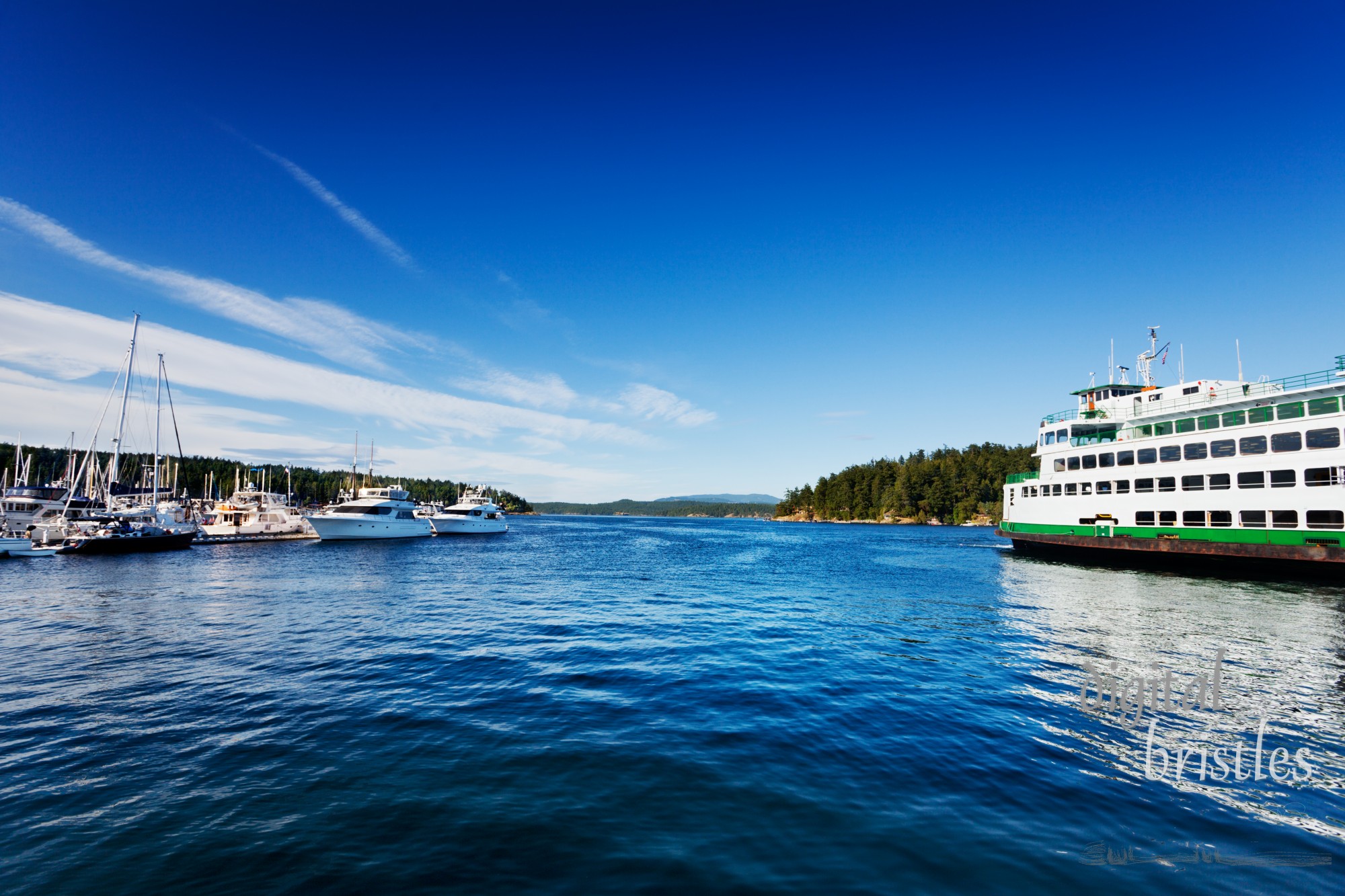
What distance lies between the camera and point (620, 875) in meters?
6.85

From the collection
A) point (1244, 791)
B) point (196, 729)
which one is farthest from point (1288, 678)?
point (196, 729)

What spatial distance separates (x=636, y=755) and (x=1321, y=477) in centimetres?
4822

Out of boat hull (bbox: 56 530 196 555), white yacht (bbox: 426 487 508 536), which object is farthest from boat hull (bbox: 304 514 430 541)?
white yacht (bbox: 426 487 508 536)

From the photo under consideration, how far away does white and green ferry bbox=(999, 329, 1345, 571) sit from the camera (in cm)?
3519

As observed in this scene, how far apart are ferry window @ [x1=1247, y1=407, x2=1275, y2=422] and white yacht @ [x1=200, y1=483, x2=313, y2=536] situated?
10588cm

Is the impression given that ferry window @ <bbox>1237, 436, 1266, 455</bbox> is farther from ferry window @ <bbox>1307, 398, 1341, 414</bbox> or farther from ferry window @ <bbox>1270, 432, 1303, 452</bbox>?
ferry window @ <bbox>1307, 398, 1341, 414</bbox>

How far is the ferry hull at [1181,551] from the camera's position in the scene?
35.1 m

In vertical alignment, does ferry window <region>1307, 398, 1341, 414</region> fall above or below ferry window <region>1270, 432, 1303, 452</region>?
above

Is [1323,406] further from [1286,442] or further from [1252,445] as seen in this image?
[1252,445]

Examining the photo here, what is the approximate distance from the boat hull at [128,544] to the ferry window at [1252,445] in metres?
95.4

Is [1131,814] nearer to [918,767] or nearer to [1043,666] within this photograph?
[918,767]

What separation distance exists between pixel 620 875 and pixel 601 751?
3.86 meters

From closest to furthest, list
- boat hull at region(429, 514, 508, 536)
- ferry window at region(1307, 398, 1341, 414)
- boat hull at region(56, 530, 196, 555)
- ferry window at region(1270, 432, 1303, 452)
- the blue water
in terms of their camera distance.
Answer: the blue water → ferry window at region(1307, 398, 1341, 414) → ferry window at region(1270, 432, 1303, 452) → boat hull at region(56, 530, 196, 555) → boat hull at region(429, 514, 508, 536)

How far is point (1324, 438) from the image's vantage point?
34.9m
